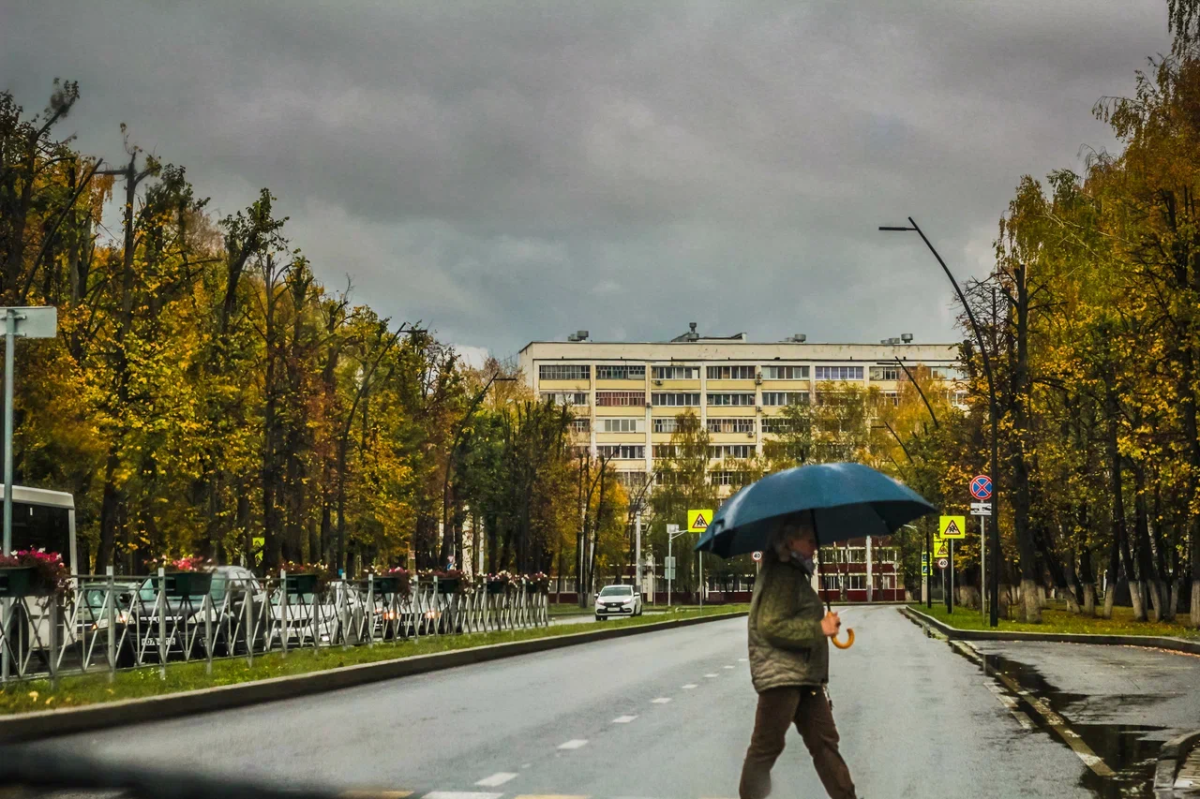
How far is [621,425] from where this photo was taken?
535 feet

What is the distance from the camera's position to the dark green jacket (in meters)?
8.51

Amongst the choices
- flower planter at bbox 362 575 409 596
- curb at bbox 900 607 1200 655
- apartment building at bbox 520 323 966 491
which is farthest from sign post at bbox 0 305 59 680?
apartment building at bbox 520 323 966 491

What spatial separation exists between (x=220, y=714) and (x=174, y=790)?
632 centimetres

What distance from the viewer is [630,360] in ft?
540

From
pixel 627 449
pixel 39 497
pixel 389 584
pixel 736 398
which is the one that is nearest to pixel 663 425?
pixel 627 449

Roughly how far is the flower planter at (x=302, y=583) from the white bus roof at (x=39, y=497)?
19.9 ft

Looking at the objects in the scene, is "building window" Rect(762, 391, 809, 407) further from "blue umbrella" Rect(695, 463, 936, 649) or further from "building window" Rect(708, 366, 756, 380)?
"blue umbrella" Rect(695, 463, 936, 649)

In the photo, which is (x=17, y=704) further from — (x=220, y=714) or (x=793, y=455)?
(x=793, y=455)

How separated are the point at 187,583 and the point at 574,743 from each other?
916cm

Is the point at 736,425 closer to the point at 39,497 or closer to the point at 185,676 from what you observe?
the point at 39,497

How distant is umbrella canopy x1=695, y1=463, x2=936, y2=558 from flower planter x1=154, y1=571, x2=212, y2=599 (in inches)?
528

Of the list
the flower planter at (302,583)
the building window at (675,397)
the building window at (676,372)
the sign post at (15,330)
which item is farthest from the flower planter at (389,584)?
the building window at (676,372)

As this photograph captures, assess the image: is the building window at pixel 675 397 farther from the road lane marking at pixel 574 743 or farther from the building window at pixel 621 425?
the road lane marking at pixel 574 743

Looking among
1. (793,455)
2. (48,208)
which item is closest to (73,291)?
(48,208)
